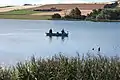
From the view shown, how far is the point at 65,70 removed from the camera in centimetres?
720

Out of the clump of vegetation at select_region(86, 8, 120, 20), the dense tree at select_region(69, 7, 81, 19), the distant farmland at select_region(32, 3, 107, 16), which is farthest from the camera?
the clump of vegetation at select_region(86, 8, 120, 20)

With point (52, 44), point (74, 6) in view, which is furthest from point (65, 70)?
point (74, 6)

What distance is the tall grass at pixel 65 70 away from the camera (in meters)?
6.98

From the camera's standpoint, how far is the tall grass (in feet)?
22.9

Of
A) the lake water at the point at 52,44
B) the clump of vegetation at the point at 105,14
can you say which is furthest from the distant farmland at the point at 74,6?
the lake water at the point at 52,44

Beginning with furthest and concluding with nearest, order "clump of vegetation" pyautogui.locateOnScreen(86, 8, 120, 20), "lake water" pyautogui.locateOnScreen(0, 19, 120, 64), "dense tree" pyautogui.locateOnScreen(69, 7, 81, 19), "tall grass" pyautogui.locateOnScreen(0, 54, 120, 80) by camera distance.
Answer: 1. "clump of vegetation" pyautogui.locateOnScreen(86, 8, 120, 20)
2. "dense tree" pyautogui.locateOnScreen(69, 7, 81, 19)
3. "lake water" pyautogui.locateOnScreen(0, 19, 120, 64)
4. "tall grass" pyautogui.locateOnScreen(0, 54, 120, 80)

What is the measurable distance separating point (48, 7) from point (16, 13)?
5742 millimetres

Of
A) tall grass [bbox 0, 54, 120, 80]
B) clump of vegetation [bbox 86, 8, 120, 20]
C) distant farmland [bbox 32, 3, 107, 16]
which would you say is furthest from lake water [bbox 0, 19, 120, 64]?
distant farmland [bbox 32, 3, 107, 16]

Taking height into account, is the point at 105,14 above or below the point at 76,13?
below

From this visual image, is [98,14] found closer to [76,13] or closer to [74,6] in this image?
[76,13]

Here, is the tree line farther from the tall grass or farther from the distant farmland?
the tall grass

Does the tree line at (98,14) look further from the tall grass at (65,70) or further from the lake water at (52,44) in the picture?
the tall grass at (65,70)

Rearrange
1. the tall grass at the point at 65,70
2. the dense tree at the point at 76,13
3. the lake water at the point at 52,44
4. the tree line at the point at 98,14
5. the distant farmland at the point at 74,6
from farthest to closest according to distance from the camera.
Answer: the tree line at the point at 98,14, the dense tree at the point at 76,13, the distant farmland at the point at 74,6, the lake water at the point at 52,44, the tall grass at the point at 65,70

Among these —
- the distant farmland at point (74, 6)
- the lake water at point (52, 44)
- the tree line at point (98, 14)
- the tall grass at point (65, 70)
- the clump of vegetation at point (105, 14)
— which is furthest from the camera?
the clump of vegetation at point (105, 14)
